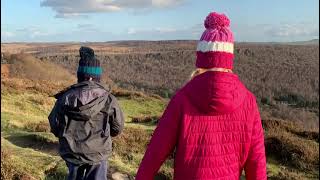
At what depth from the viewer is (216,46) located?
115 inches

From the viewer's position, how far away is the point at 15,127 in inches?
551

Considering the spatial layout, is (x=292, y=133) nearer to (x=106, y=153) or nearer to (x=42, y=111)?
(x=42, y=111)

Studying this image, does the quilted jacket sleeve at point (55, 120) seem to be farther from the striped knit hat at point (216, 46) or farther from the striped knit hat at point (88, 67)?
the striped knit hat at point (216, 46)

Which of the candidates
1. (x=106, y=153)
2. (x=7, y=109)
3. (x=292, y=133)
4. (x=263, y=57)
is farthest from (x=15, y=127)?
(x=263, y=57)

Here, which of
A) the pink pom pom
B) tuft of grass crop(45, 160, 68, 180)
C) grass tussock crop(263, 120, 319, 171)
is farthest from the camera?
grass tussock crop(263, 120, 319, 171)

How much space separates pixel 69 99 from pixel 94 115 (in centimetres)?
27

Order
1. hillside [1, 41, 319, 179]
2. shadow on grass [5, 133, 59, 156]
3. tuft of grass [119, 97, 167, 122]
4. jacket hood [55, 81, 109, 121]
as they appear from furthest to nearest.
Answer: tuft of grass [119, 97, 167, 122] → shadow on grass [5, 133, 59, 156] → hillside [1, 41, 319, 179] → jacket hood [55, 81, 109, 121]

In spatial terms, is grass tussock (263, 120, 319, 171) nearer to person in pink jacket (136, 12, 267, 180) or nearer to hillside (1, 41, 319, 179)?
hillside (1, 41, 319, 179)

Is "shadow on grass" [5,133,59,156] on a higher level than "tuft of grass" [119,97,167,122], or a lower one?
higher

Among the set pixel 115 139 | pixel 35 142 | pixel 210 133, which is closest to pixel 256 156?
pixel 210 133

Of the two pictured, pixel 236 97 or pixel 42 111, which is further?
pixel 42 111

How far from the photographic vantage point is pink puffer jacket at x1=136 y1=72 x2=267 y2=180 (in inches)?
115

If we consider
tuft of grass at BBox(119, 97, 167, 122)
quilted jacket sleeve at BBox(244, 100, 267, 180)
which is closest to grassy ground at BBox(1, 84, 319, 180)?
tuft of grass at BBox(119, 97, 167, 122)

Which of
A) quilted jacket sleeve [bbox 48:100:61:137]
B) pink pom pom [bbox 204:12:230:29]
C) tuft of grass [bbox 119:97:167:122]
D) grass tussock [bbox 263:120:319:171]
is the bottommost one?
tuft of grass [bbox 119:97:167:122]
